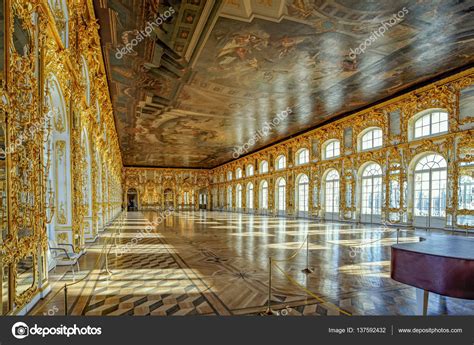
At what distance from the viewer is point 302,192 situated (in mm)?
22562

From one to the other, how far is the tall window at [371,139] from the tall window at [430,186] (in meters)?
2.72

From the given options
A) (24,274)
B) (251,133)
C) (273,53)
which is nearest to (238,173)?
(251,133)

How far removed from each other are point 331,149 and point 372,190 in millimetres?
4501

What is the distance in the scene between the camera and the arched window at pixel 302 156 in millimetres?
22188

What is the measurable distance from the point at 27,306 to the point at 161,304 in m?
1.61

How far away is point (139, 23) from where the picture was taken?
8047mm

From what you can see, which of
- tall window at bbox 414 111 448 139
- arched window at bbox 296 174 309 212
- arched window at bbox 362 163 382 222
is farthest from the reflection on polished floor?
arched window at bbox 296 174 309 212

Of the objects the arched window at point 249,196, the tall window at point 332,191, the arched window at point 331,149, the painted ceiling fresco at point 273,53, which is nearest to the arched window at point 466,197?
the painted ceiling fresco at point 273,53

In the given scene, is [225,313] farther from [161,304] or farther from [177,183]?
[177,183]

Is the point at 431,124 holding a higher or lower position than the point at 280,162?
higher

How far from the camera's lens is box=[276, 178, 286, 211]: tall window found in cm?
2527

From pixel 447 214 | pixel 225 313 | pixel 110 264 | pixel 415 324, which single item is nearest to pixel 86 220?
pixel 110 264

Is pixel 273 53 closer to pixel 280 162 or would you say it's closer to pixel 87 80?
pixel 87 80

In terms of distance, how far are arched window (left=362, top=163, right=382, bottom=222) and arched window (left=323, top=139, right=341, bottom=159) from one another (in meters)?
2.62
